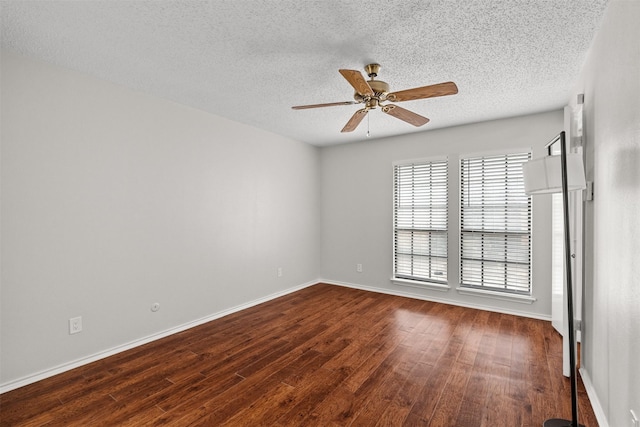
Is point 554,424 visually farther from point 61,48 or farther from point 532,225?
point 61,48

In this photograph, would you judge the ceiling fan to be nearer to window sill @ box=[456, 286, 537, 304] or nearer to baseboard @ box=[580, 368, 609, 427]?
baseboard @ box=[580, 368, 609, 427]

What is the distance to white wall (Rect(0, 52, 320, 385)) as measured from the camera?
7.80ft

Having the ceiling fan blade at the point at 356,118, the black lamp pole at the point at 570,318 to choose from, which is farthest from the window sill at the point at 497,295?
the ceiling fan blade at the point at 356,118

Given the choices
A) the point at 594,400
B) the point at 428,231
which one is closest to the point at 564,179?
the point at 594,400

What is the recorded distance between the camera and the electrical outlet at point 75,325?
2631 millimetres

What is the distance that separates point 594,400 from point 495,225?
2.43 meters

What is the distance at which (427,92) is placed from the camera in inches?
90.6

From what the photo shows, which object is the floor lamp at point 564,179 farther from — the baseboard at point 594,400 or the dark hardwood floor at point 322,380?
the dark hardwood floor at point 322,380

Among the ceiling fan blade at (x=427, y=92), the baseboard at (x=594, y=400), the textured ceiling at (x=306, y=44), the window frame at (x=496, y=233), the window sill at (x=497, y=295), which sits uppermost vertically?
the textured ceiling at (x=306, y=44)

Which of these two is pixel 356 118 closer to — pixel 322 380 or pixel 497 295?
pixel 322 380

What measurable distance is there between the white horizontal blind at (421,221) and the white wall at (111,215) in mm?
2238

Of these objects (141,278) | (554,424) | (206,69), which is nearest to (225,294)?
(141,278)

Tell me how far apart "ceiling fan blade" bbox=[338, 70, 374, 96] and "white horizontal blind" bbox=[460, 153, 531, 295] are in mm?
2595

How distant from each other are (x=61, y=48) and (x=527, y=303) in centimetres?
547
